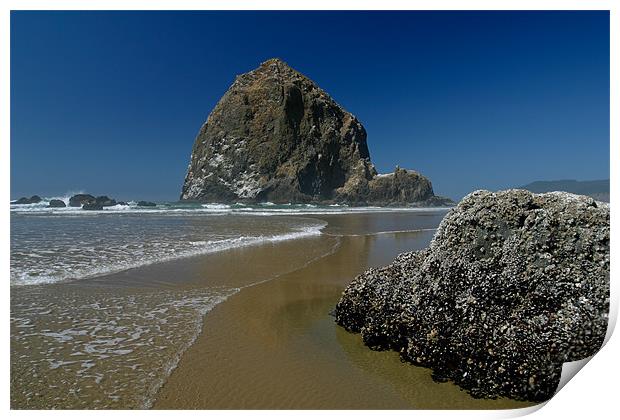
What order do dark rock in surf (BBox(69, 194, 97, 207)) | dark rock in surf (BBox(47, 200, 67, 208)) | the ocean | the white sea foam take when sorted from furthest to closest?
dark rock in surf (BBox(69, 194, 97, 207)), dark rock in surf (BBox(47, 200, 67, 208)), the white sea foam, the ocean

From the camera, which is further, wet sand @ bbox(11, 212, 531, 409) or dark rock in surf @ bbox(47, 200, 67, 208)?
dark rock in surf @ bbox(47, 200, 67, 208)

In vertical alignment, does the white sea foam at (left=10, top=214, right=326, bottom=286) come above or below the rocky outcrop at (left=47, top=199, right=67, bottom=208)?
below

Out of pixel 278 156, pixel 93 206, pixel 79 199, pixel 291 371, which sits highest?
pixel 278 156

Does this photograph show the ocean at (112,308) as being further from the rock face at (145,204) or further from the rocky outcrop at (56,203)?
the rock face at (145,204)

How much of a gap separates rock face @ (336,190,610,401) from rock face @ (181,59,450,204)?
75123mm

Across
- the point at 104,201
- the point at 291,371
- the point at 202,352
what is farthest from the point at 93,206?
A: the point at 291,371

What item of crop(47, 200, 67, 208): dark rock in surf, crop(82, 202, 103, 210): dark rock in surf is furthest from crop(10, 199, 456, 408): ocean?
crop(47, 200, 67, 208): dark rock in surf

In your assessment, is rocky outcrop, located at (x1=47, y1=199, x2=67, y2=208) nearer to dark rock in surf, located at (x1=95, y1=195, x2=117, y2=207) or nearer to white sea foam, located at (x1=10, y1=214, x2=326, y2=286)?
dark rock in surf, located at (x1=95, y1=195, x2=117, y2=207)

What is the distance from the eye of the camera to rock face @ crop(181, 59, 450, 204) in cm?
8275

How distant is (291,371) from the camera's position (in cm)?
412

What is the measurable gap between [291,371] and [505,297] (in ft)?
7.43

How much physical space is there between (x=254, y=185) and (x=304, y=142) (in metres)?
15.4

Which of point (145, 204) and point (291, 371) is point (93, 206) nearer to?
point (145, 204)

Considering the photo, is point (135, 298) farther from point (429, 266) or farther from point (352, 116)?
point (352, 116)
